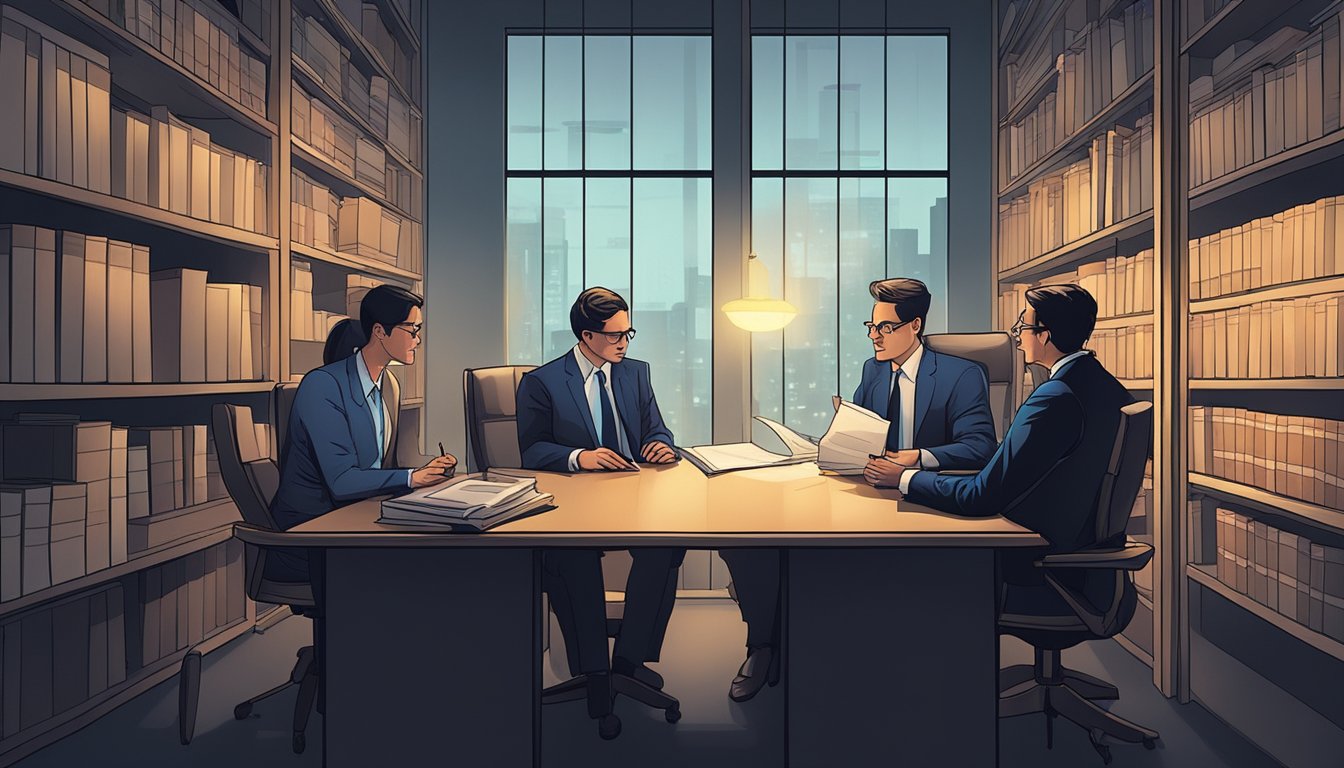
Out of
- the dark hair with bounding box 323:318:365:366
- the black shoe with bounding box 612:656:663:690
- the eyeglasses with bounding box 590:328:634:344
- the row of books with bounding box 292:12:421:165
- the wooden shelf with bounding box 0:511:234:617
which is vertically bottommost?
the black shoe with bounding box 612:656:663:690

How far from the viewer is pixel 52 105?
85.8 inches

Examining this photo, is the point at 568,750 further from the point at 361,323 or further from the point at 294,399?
the point at 361,323

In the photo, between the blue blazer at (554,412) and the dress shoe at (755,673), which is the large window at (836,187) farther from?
the dress shoe at (755,673)

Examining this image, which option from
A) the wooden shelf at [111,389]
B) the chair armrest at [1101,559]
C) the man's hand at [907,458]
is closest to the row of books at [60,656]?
the wooden shelf at [111,389]

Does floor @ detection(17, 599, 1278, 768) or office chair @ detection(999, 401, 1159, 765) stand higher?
office chair @ detection(999, 401, 1159, 765)

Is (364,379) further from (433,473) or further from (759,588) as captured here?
(759,588)

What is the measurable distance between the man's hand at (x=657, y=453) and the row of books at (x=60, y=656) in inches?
76.8

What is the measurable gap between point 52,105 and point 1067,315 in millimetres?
3090

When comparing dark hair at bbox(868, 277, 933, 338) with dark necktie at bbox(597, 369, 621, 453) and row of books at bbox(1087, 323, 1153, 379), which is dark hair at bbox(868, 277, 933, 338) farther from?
dark necktie at bbox(597, 369, 621, 453)

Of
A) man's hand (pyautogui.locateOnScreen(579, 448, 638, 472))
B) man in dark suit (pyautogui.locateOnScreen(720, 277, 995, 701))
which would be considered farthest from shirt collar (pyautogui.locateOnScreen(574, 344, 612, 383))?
man in dark suit (pyautogui.locateOnScreen(720, 277, 995, 701))

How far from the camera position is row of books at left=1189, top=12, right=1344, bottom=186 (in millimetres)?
2188

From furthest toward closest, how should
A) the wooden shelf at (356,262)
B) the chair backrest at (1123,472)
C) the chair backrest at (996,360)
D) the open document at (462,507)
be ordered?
1. the wooden shelf at (356,262)
2. the chair backrest at (996,360)
3. the chair backrest at (1123,472)
4. the open document at (462,507)

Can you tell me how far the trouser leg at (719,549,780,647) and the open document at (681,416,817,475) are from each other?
330mm

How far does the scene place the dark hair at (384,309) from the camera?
2432mm
